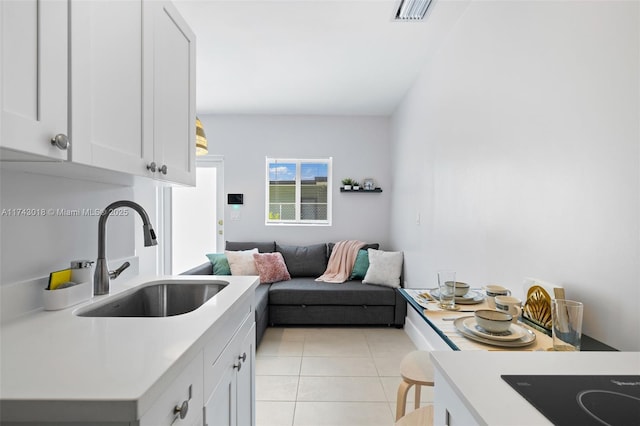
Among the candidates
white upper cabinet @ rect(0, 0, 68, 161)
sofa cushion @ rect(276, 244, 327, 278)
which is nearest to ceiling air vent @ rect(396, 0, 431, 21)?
white upper cabinet @ rect(0, 0, 68, 161)

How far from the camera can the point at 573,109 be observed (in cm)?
120

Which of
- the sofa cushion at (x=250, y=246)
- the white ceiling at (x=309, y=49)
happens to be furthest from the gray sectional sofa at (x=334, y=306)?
the white ceiling at (x=309, y=49)

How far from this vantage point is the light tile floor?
201 centimetres

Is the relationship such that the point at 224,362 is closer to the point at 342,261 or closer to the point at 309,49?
the point at 309,49

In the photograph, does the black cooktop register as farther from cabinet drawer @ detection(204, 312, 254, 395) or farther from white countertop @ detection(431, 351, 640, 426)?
cabinet drawer @ detection(204, 312, 254, 395)

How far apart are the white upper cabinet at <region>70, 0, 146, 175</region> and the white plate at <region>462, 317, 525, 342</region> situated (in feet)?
4.40

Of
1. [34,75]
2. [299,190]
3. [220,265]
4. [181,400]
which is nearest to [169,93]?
[34,75]

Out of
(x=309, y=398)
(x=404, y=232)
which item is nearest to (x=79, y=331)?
(x=309, y=398)

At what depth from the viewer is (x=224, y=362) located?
44.5 inches

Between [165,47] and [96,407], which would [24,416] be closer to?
[96,407]

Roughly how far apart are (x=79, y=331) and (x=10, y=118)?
0.57 metres

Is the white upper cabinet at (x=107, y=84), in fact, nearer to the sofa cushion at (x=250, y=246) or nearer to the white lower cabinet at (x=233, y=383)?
the white lower cabinet at (x=233, y=383)

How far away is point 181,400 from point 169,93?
1286 millimetres

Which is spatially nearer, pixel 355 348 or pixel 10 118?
pixel 10 118
